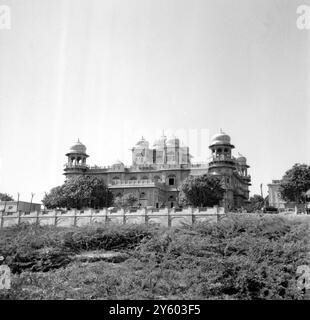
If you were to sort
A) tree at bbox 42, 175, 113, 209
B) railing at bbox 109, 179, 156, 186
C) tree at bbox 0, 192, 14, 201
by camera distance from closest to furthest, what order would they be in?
tree at bbox 42, 175, 113, 209 → railing at bbox 109, 179, 156, 186 → tree at bbox 0, 192, 14, 201

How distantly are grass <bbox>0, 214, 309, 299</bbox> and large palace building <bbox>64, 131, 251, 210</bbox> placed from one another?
113 feet

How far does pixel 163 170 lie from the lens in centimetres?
6425

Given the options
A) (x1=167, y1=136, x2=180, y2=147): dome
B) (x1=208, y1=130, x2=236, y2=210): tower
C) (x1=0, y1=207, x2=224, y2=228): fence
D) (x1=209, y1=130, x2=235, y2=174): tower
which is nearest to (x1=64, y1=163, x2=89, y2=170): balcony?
(x1=167, y1=136, x2=180, y2=147): dome

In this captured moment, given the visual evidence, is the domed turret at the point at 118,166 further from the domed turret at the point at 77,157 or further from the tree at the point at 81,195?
the tree at the point at 81,195

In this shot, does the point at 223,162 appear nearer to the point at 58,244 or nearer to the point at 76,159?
the point at 76,159

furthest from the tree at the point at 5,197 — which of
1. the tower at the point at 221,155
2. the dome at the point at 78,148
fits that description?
the tower at the point at 221,155

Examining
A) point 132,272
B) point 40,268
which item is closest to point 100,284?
point 132,272

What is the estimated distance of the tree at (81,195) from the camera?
2021 inches

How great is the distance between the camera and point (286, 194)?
5025 centimetres

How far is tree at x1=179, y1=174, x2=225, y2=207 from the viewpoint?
159 ft

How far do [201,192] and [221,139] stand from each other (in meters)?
13.2

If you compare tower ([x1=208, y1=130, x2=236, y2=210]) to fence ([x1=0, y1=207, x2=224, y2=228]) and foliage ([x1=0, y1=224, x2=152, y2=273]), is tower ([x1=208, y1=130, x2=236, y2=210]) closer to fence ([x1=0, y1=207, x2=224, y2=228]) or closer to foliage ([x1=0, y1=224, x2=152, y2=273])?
fence ([x1=0, y1=207, x2=224, y2=228])

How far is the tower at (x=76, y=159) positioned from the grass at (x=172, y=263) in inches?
1766
